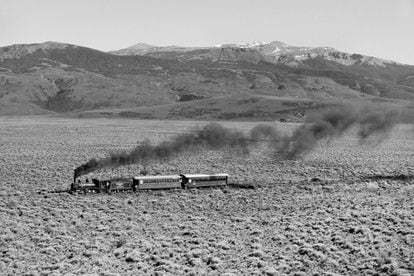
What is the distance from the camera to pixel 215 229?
3453 centimetres

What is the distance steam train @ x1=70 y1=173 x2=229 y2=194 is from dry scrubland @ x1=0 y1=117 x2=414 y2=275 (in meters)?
1.62

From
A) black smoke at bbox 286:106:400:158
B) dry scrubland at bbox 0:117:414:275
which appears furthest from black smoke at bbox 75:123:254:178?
black smoke at bbox 286:106:400:158

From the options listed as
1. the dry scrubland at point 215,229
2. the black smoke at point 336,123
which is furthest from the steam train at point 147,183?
the black smoke at point 336,123

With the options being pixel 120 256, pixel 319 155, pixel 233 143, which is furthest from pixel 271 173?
pixel 120 256

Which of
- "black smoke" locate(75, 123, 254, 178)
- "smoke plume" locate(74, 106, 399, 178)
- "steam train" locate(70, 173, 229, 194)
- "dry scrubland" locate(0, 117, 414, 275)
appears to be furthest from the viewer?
"smoke plume" locate(74, 106, 399, 178)

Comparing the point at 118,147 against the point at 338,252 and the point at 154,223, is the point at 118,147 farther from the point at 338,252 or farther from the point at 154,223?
the point at 338,252

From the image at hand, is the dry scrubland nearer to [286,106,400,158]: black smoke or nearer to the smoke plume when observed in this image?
the smoke plume

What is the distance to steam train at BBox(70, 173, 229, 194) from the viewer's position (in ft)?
156

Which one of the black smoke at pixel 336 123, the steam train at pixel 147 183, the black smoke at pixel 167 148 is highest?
the black smoke at pixel 336 123

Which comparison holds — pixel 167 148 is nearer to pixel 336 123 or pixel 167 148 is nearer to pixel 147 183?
pixel 147 183

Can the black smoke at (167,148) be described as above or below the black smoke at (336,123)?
below

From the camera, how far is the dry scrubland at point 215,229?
25766mm

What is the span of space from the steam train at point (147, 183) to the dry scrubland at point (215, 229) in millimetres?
1622

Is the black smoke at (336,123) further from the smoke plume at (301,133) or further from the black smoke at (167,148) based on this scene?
the black smoke at (167,148)
